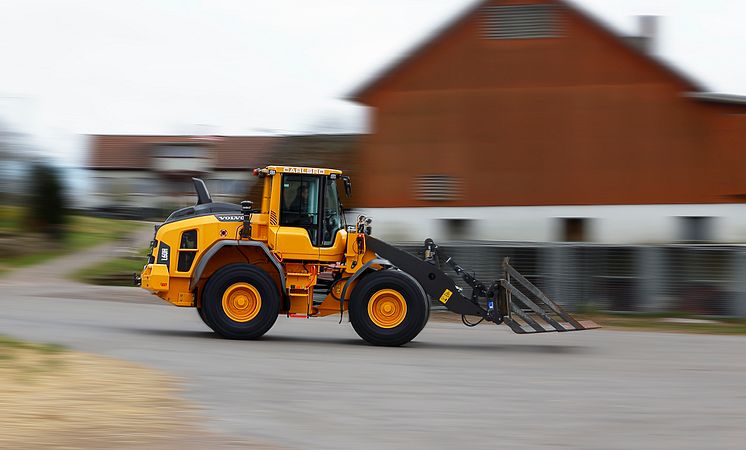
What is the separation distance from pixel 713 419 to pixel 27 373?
23.6 ft

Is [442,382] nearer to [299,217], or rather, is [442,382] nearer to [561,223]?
[299,217]

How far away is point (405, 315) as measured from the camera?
1535 centimetres

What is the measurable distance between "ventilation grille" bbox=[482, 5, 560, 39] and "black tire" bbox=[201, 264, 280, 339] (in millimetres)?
20566

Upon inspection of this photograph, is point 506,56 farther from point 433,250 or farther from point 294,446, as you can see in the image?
point 294,446

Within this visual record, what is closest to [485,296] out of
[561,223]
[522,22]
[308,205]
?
[308,205]

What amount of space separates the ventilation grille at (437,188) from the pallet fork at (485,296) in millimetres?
18451

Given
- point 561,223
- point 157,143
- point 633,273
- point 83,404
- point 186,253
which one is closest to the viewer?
point 83,404

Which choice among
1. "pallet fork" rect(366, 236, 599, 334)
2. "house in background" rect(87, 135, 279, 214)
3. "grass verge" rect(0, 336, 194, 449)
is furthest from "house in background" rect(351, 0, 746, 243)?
"house in background" rect(87, 135, 279, 214)

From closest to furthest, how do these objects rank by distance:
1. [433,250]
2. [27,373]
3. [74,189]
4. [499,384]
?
[27,373]
[499,384]
[433,250]
[74,189]

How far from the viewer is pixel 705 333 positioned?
20.2 m

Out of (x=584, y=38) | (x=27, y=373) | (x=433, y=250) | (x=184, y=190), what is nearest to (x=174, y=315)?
(x=433, y=250)

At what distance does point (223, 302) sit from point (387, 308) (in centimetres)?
249

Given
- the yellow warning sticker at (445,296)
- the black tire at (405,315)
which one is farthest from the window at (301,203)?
the yellow warning sticker at (445,296)

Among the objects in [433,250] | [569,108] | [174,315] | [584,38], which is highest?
[584,38]
